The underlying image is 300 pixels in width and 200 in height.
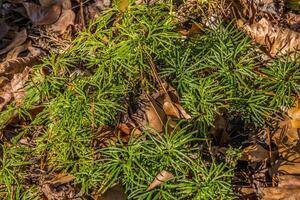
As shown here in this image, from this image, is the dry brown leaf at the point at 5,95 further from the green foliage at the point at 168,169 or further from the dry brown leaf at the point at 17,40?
the green foliage at the point at 168,169

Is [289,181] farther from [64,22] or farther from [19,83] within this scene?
[64,22]

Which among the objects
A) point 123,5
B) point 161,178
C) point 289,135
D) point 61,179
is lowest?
point 61,179

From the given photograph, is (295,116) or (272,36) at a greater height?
(272,36)

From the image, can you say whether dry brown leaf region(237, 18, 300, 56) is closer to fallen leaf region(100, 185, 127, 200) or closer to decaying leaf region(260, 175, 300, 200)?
decaying leaf region(260, 175, 300, 200)

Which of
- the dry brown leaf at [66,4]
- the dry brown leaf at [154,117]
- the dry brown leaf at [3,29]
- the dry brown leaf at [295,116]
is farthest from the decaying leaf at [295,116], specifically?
the dry brown leaf at [3,29]

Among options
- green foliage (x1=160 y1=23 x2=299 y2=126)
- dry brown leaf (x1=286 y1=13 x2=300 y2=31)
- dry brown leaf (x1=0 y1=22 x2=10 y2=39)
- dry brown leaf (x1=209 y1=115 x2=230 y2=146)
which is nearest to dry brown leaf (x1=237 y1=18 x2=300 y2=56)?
→ dry brown leaf (x1=286 y1=13 x2=300 y2=31)

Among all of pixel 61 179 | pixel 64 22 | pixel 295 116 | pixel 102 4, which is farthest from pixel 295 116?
pixel 64 22

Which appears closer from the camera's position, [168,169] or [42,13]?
[168,169]
